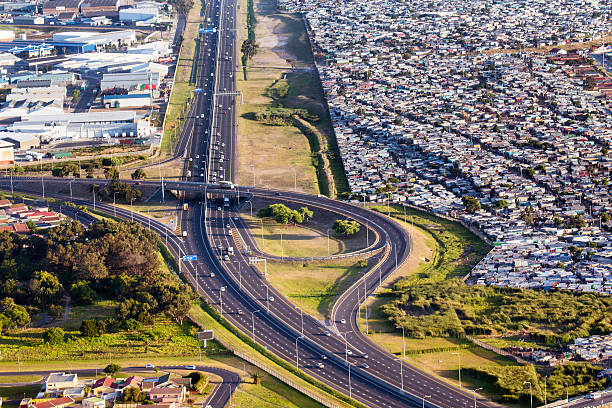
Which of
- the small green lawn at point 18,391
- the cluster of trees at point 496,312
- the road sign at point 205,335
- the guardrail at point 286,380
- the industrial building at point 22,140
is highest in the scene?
the cluster of trees at point 496,312

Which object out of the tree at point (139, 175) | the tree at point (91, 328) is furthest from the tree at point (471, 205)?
the tree at point (91, 328)

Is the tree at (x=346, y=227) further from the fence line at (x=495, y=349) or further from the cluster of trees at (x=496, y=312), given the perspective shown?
the fence line at (x=495, y=349)

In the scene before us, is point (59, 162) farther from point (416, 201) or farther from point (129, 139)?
point (416, 201)

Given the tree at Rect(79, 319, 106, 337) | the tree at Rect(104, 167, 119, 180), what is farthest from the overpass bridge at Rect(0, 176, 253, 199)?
the tree at Rect(79, 319, 106, 337)

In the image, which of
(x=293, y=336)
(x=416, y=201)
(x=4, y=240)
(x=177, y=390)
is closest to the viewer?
(x=177, y=390)

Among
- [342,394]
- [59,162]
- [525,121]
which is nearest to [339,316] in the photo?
[342,394]

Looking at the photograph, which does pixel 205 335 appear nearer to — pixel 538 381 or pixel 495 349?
pixel 495 349

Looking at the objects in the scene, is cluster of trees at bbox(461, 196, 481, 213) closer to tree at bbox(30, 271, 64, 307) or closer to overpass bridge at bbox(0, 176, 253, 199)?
overpass bridge at bbox(0, 176, 253, 199)
